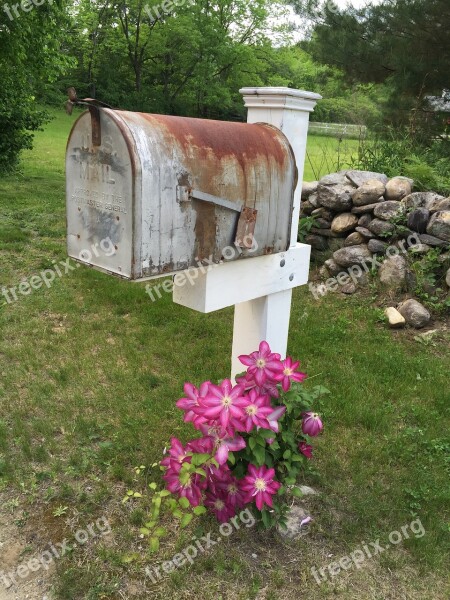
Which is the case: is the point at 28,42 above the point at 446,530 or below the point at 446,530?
above

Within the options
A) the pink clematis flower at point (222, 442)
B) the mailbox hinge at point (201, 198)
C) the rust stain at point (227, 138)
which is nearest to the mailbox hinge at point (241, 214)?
the mailbox hinge at point (201, 198)

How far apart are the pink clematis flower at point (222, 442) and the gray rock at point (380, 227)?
3.34 meters

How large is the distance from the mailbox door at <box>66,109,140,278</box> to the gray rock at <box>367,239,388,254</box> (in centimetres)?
365

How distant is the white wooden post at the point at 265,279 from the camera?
1.76 meters

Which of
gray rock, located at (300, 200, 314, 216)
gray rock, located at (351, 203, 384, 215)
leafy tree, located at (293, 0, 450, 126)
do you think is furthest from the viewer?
leafy tree, located at (293, 0, 450, 126)

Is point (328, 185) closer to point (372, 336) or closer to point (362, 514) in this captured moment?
point (372, 336)

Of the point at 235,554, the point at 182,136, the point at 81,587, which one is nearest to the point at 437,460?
the point at 235,554

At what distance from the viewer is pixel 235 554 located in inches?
79.0

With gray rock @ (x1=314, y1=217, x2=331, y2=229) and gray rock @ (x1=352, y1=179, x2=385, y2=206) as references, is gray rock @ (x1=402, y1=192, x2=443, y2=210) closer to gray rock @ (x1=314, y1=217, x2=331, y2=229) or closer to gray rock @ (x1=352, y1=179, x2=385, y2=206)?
gray rock @ (x1=352, y1=179, x2=385, y2=206)

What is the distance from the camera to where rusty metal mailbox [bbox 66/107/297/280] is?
1354mm

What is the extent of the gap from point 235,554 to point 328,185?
12.9ft

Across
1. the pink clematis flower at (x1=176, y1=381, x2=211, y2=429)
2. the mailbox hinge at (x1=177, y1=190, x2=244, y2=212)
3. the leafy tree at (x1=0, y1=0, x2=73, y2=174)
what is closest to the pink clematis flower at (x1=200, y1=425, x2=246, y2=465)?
the pink clematis flower at (x1=176, y1=381, x2=211, y2=429)

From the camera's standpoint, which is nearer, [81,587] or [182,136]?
[182,136]

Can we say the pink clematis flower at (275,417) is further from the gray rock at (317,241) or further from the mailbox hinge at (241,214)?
the gray rock at (317,241)
